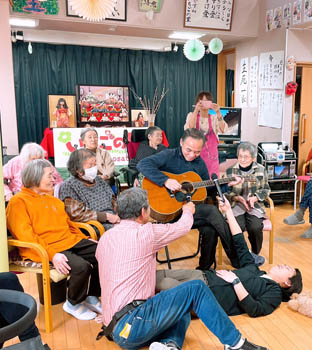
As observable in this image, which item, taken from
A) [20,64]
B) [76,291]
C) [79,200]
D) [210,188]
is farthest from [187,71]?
[76,291]

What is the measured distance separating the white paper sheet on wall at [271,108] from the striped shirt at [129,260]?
4018mm

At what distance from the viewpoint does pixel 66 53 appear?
21.8 ft

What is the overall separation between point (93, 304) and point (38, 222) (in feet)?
2.22

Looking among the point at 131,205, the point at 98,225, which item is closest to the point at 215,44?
the point at 98,225

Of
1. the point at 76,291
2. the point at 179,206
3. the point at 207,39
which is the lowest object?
the point at 76,291

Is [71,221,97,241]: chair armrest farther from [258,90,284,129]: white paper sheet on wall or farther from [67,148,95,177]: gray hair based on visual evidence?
[258,90,284,129]: white paper sheet on wall

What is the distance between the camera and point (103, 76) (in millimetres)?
6953

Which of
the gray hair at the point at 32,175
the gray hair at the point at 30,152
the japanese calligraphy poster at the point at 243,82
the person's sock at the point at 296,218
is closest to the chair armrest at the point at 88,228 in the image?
the gray hair at the point at 32,175

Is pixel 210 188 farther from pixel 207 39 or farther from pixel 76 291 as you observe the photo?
pixel 207 39

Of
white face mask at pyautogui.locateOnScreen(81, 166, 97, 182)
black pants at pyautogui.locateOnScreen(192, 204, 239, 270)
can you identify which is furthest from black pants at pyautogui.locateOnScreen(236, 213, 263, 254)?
white face mask at pyautogui.locateOnScreen(81, 166, 97, 182)

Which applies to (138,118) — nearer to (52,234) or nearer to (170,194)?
(170,194)

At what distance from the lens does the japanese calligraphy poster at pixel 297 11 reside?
15.8 feet

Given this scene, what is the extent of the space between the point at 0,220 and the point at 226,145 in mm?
3902

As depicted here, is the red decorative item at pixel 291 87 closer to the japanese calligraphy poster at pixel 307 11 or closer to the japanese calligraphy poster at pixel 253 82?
the japanese calligraphy poster at pixel 253 82
